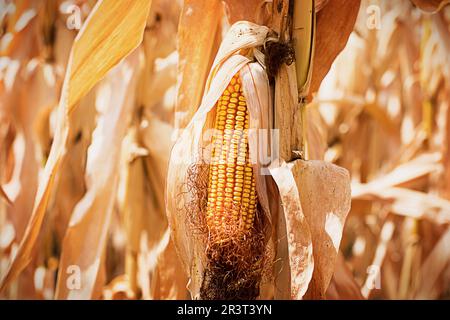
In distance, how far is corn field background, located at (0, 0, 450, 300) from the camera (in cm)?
130

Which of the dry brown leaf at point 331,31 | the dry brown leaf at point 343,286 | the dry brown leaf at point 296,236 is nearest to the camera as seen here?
the dry brown leaf at point 296,236

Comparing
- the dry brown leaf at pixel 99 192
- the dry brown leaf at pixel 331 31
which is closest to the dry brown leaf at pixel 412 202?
the dry brown leaf at pixel 331 31

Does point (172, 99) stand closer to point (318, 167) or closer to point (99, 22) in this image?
point (99, 22)

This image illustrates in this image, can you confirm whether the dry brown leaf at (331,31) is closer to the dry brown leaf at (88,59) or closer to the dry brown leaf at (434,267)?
the dry brown leaf at (88,59)

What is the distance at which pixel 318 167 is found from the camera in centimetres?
129

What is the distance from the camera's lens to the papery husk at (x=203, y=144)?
50.7 inches

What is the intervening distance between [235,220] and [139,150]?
0.40 metres

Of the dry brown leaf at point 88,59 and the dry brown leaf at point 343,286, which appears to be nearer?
the dry brown leaf at point 88,59

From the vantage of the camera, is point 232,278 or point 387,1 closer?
point 232,278

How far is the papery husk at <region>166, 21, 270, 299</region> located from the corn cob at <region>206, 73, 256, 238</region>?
16 millimetres

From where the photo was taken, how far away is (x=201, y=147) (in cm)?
130
